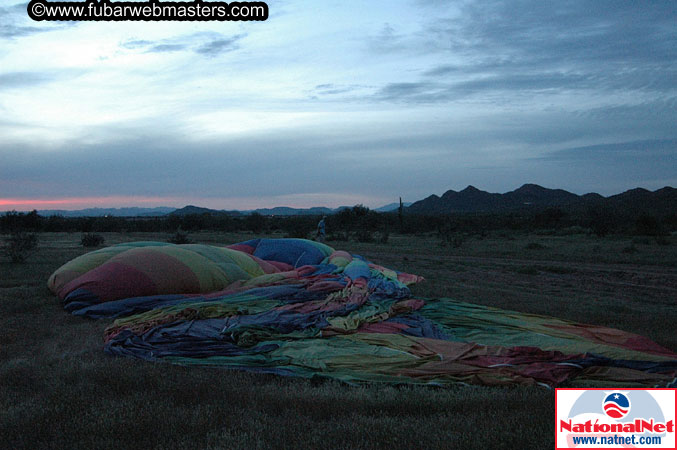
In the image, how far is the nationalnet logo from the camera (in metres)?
3.13

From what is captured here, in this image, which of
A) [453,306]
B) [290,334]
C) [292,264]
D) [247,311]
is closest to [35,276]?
[292,264]

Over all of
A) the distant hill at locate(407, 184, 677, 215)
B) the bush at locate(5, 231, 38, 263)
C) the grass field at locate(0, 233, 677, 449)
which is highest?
the distant hill at locate(407, 184, 677, 215)

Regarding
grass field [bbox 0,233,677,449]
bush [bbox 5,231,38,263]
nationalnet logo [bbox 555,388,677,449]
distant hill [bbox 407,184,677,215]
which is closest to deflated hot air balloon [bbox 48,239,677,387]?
grass field [bbox 0,233,677,449]

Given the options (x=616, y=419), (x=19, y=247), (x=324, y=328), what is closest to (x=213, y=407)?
(x=324, y=328)

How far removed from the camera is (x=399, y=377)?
14.7 feet

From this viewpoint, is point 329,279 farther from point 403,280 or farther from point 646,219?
point 646,219

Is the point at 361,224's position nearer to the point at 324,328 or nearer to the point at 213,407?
the point at 324,328

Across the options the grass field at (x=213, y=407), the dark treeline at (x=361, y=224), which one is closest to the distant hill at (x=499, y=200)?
the dark treeline at (x=361, y=224)

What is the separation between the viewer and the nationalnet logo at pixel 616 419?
123 inches

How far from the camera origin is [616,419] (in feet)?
10.8

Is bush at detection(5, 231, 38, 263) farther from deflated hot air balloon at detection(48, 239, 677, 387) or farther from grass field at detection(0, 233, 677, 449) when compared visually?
grass field at detection(0, 233, 677, 449)

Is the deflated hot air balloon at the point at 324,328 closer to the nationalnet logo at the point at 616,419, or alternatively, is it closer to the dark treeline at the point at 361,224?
the nationalnet logo at the point at 616,419

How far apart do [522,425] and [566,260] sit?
49.3ft

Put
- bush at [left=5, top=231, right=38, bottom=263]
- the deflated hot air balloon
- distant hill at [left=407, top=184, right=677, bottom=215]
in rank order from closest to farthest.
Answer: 1. the deflated hot air balloon
2. bush at [left=5, top=231, right=38, bottom=263]
3. distant hill at [left=407, top=184, right=677, bottom=215]
